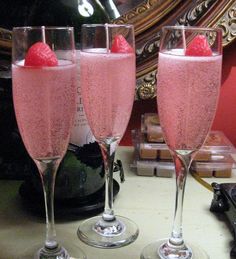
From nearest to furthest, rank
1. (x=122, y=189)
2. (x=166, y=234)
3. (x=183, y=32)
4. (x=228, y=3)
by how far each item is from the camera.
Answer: (x=183, y=32), (x=166, y=234), (x=122, y=189), (x=228, y=3)

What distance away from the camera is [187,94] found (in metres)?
0.47

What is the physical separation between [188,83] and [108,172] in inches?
7.5

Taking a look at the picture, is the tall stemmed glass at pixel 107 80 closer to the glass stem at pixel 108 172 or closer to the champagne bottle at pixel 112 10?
the glass stem at pixel 108 172

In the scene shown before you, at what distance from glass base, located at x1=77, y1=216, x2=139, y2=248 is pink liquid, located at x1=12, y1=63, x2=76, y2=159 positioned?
148mm

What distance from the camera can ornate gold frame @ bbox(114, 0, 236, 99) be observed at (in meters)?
0.83

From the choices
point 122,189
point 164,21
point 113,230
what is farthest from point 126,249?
point 164,21

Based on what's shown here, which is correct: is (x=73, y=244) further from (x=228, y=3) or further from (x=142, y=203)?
(x=228, y=3)

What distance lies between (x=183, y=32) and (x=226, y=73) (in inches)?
17.3

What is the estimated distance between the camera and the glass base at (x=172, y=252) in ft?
1.78

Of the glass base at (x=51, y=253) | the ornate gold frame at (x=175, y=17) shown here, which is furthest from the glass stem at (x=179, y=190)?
the ornate gold frame at (x=175, y=17)

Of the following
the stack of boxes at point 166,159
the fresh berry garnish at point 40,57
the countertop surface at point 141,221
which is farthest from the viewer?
the stack of boxes at point 166,159

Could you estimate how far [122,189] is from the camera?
2.33 feet

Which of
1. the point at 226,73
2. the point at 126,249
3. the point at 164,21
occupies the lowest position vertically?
the point at 126,249

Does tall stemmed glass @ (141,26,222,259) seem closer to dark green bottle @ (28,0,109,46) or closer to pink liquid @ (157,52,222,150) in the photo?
pink liquid @ (157,52,222,150)
